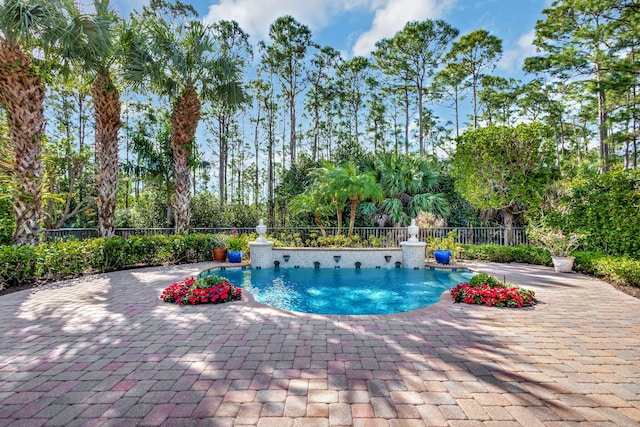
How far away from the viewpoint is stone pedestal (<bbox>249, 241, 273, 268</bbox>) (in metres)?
10.9

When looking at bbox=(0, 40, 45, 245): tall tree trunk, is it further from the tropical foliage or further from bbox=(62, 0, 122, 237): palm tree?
bbox=(62, 0, 122, 237): palm tree

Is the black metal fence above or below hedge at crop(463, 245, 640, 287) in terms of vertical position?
above

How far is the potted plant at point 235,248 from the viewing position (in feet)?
35.7

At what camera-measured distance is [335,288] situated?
8.27 m

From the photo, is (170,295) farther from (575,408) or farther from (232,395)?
(575,408)

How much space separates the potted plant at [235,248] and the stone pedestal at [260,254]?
504 millimetres

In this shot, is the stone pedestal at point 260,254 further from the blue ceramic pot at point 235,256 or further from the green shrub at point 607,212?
the green shrub at point 607,212

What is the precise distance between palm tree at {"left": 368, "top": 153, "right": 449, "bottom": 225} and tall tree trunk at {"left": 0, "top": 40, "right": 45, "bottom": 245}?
1251cm

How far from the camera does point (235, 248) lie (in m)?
11.4

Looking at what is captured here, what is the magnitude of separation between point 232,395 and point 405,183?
14171 millimetres

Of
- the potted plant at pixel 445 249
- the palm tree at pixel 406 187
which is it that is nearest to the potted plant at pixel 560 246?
the potted plant at pixel 445 249

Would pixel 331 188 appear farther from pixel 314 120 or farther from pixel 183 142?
pixel 314 120

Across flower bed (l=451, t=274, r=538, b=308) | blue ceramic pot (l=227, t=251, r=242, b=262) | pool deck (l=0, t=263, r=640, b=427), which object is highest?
blue ceramic pot (l=227, t=251, r=242, b=262)

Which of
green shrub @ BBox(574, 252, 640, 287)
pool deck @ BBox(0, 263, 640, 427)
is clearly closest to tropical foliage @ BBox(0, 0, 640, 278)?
green shrub @ BBox(574, 252, 640, 287)
